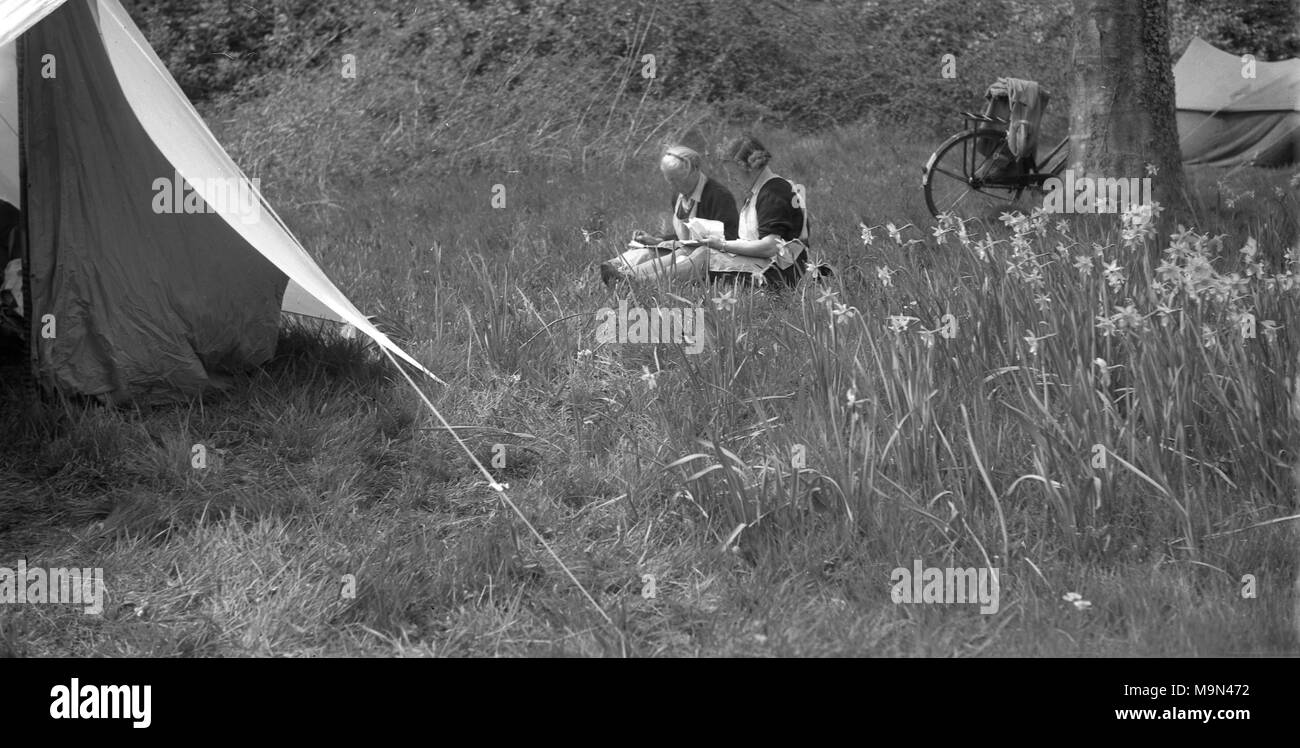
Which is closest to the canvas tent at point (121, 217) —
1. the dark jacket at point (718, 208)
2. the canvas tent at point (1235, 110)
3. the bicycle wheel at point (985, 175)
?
the dark jacket at point (718, 208)

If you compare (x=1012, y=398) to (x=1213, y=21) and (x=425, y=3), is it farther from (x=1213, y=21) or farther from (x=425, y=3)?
(x=1213, y=21)

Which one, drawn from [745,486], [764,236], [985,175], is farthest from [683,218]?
[745,486]

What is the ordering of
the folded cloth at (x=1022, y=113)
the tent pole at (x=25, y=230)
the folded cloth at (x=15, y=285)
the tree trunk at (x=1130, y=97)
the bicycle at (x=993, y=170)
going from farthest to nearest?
the bicycle at (x=993, y=170) < the folded cloth at (x=1022, y=113) < the tree trunk at (x=1130, y=97) < the folded cloth at (x=15, y=285) < the tent pole at (x=25, y=230)

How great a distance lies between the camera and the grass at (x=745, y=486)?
3389 mm

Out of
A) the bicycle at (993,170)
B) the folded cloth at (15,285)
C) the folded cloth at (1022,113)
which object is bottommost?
the folded cloth at (15,285)

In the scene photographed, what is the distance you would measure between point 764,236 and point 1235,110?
25.0 feet

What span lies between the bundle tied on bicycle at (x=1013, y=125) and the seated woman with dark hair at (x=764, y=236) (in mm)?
2912

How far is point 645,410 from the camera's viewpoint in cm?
488

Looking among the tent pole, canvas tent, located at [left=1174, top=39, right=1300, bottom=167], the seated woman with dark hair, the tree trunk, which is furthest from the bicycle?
the tent pole

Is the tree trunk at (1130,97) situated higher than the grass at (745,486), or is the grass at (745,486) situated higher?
the tree trunk at (1130,97)

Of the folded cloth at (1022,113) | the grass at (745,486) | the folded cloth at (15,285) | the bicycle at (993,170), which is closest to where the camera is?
the grass at (745,486)

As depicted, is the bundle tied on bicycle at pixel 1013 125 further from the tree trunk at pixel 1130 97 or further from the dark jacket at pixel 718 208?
the dark jacket at pixel 718 208

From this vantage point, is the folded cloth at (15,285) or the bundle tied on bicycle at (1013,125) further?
the bundle tied on bicycle at (1013,125)
